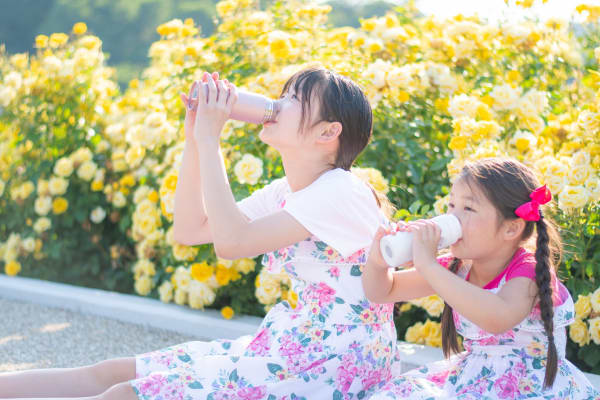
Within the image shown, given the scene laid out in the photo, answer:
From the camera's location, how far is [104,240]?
4.31m

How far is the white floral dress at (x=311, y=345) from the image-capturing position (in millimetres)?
1822

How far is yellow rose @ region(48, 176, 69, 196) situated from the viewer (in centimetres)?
409

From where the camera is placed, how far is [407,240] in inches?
67.2

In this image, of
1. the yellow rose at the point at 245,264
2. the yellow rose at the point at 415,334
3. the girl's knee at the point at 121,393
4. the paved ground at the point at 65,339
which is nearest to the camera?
the girl's knee at the point at 121,393

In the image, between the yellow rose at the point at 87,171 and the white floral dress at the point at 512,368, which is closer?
the white floral dress at the point at 512,368

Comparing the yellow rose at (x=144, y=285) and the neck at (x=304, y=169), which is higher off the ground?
the neck at (x=304, y=169)

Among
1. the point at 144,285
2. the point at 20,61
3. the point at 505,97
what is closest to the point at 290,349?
the point at 505,97

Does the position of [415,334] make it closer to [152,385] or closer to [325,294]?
[325,294]

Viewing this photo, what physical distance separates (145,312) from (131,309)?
92 mm

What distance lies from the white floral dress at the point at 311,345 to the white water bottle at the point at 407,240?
205 mm

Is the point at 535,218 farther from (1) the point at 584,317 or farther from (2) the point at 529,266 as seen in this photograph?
(1) the point at 584,317

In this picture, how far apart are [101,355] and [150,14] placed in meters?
18.9

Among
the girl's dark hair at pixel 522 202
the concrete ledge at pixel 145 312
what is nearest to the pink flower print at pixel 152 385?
the girl's dark hair at pixel 522 202

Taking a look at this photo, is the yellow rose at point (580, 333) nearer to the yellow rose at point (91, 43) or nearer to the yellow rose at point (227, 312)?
the yellow rose at point (227, 312)
